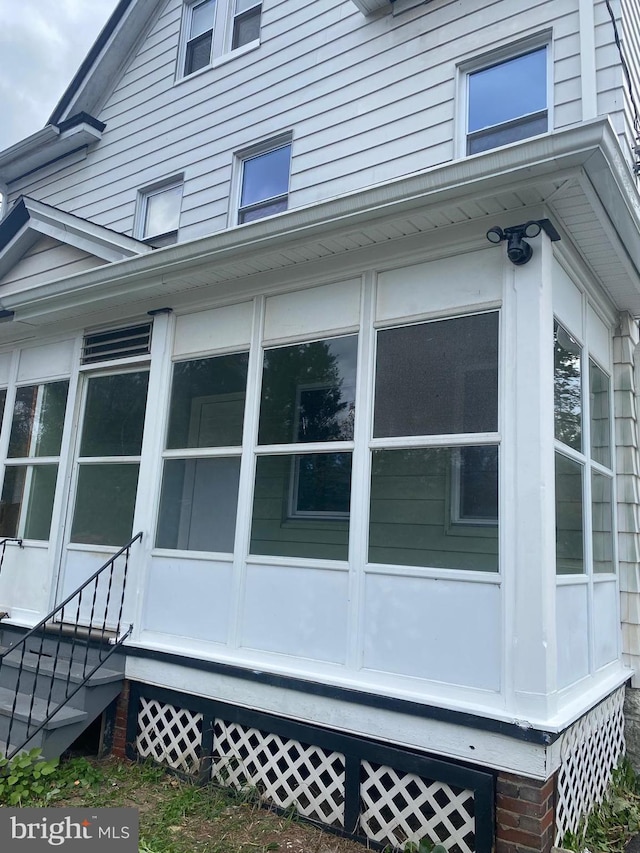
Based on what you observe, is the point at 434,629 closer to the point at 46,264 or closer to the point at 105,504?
the point at 105,504

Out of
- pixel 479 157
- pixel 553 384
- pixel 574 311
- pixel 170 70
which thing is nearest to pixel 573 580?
pixel 553 384

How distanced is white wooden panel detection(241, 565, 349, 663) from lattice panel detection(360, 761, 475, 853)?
2.26ft

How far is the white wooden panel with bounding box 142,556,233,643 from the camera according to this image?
4398 millimetres

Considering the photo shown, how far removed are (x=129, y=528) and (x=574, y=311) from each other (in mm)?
3802

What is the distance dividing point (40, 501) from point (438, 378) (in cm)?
405

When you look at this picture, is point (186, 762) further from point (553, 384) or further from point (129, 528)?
point (553, 384)

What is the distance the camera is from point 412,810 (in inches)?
133

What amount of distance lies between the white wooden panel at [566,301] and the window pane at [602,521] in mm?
1063

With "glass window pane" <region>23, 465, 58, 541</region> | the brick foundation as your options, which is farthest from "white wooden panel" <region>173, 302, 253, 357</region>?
the brick foundation

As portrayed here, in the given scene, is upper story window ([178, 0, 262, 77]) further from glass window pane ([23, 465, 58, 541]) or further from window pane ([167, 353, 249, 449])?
glass window pane ([23, 465, 58, 541])

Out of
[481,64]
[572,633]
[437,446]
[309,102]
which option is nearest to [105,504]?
[437,446]

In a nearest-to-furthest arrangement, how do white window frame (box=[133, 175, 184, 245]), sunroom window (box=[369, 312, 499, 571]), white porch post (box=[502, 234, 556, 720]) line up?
1. white porch post (box=[502, 234, 556, 720])
2. sunroom window (box=[369, 312, 499, 571])
3. white window frame (box=[133, 175, 184, 245])

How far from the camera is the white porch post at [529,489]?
10.4 ft

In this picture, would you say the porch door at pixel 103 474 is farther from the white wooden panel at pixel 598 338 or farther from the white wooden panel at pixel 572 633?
the white wooden panel at pixel 598 338
